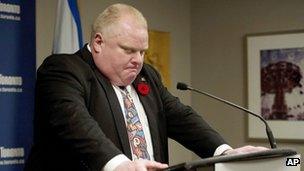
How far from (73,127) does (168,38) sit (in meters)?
2.84

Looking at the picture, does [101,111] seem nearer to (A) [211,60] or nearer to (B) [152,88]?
(B) [152,88]

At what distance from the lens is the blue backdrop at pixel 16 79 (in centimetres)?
272

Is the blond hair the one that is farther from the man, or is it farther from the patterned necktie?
the patterned necktie

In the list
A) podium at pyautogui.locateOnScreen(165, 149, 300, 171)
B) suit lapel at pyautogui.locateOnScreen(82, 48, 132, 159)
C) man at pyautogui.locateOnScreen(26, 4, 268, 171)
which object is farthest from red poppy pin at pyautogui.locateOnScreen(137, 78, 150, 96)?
podium at pyautogui.locateOnScreen(165, 149, 300, 171)

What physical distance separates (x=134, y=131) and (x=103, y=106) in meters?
0.15

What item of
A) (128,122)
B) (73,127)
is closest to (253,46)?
(128,122)

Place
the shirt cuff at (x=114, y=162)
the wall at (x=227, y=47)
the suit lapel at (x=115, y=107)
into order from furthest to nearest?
the wall at (x=227, y=47) → the suit lapel at (x=115, y=107) → the shirt cuff at (x=114, y=162)

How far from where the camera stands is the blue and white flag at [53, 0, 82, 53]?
10.0 feet

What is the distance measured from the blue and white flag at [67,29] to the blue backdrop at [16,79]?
207 millimetres

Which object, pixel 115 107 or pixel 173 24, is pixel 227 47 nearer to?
pixel 173 24

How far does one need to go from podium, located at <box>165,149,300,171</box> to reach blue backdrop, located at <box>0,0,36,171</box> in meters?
1.67

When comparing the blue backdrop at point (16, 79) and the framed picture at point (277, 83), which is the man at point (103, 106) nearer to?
the blue backdrop at point (16, 79)

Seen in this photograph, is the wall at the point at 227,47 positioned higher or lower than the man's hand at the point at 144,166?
higher

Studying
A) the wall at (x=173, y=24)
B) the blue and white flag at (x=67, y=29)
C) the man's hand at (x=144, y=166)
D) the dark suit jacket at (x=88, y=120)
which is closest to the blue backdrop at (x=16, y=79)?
the blue and white flag at (x=67, y=29)
